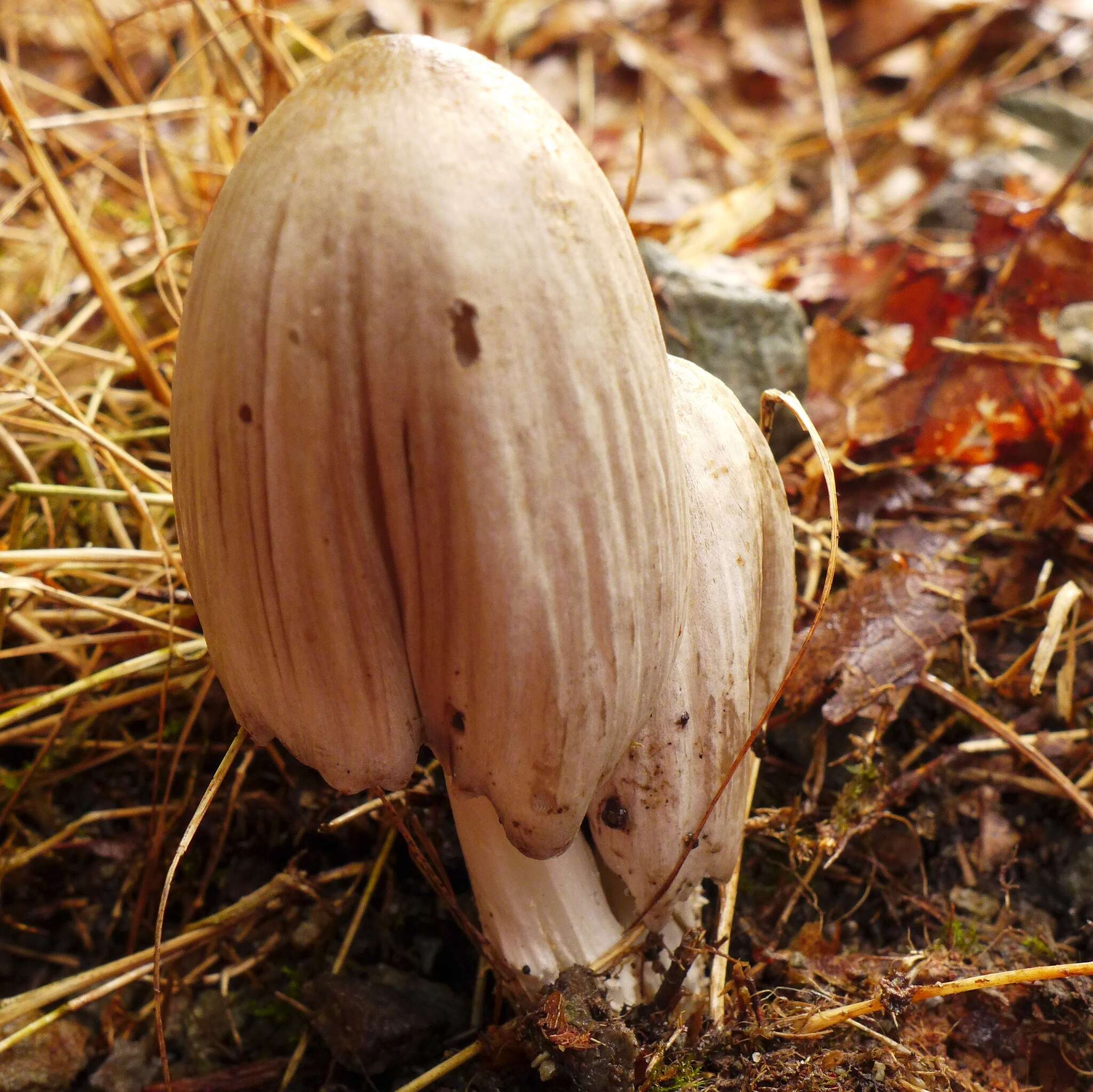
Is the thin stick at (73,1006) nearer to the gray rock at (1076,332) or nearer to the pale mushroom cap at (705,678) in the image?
the pale mushroom cap at (705,678)

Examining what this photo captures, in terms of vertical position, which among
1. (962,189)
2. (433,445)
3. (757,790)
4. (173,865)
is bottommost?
(757,790)

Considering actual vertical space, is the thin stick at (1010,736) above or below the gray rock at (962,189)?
below

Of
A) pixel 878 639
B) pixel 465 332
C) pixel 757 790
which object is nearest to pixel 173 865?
pixel 465 332

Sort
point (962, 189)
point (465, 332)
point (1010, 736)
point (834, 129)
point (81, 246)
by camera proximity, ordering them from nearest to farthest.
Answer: point (465, 332)
point (1010, 736)
point (81, 246)
point (962, 189)
point (834, 129)

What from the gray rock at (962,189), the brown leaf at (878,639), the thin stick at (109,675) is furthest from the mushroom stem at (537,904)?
the gray rock at (962,189)

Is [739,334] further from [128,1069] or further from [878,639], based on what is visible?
[128,1069]

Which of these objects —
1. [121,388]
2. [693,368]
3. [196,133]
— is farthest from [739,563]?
[196,133]
